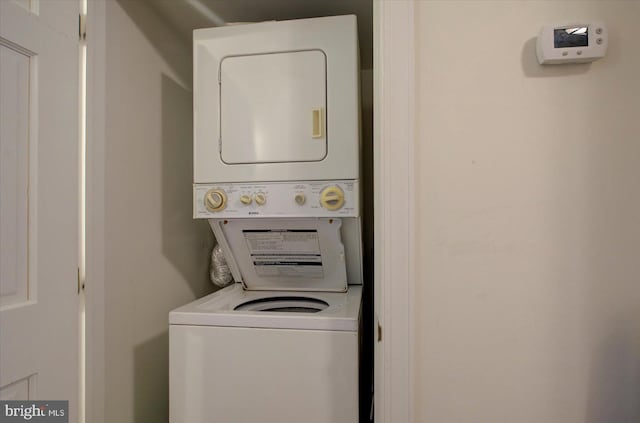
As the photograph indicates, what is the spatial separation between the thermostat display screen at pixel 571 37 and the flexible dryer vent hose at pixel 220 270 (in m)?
1.98

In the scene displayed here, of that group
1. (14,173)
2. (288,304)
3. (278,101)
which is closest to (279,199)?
(278,101)

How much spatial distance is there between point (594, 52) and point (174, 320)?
170 centimetres

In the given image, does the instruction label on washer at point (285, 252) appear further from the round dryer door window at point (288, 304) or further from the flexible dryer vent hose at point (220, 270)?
the flexible dryer vent hose at point (220, 270)

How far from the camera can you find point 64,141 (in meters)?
1.14

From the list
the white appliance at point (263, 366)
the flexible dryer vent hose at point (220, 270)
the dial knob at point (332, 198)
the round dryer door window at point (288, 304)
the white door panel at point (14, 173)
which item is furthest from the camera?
the flexible dryer vent hose at point (220, 270)

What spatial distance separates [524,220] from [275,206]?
Result: 976 mm

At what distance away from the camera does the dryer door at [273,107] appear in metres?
1.35

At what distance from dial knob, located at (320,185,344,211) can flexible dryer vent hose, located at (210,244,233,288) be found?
1.06 m

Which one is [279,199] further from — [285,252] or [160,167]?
[160,167]

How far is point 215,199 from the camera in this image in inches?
55.4

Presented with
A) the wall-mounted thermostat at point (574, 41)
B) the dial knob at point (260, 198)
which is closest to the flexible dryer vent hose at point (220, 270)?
the dial knob at point (260, 198)

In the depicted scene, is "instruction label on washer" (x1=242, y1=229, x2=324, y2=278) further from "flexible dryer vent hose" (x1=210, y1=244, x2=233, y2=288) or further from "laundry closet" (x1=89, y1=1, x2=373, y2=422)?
"flexible dryer vent hose" (x1=210, y1=244, x2=233, y2=288)

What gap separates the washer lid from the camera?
1513 mm

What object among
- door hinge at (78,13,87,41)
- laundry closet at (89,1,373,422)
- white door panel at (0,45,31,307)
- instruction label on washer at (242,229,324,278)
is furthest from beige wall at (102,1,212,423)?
instruction label on washer at (242,229,324,278)
